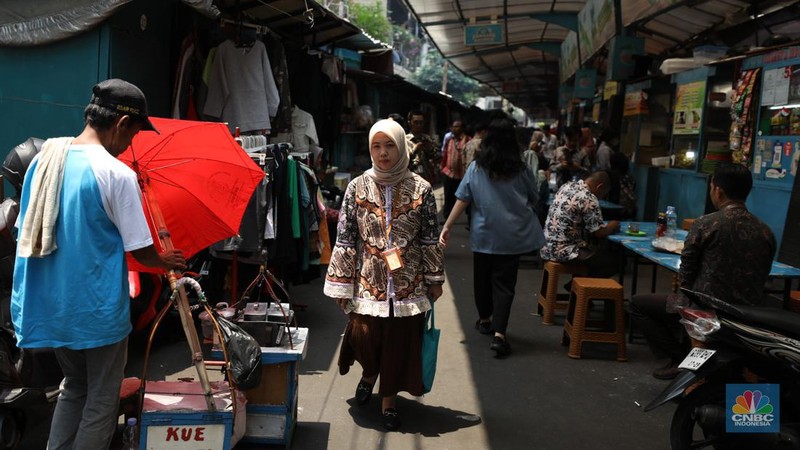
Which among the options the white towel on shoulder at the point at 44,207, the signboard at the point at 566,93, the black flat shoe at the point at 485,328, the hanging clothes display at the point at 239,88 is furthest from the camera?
the signboard at the point at 566,93

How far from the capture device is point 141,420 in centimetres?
334

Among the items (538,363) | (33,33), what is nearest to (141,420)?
(538,363)

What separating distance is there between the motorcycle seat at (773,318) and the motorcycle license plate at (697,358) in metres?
0.26

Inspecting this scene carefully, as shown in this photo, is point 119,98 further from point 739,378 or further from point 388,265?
point 739,378

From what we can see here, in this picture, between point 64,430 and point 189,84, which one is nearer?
point 64,430

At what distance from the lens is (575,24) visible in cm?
1564

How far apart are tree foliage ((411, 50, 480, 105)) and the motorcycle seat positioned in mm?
47058

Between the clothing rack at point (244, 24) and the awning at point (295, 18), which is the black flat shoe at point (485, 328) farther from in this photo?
the awning at point (295, 18)

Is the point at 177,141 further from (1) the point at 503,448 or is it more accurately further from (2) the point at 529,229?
(2) the point at 529,229

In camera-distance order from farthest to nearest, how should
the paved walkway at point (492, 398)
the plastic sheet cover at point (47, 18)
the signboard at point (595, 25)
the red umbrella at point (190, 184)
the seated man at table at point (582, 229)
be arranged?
1. the signboard at point (595, 25)
2. the seated man at table at point (582, 229)
3. the plastic sheet cover at point (47, 18)
4. the paved walkway at point (492, 398)
5. the red umbrella at point (190, 184)

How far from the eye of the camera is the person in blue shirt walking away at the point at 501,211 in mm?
5797

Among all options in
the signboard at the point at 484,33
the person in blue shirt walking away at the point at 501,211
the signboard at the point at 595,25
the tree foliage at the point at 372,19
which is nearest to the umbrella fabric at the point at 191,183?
the person in blue shirt walking away at the point at 501,211

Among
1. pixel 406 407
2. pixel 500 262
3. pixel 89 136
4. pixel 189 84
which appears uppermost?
pixel 189 84

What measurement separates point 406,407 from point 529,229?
193 cm
